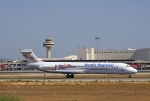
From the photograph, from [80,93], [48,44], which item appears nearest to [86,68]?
[80,93]

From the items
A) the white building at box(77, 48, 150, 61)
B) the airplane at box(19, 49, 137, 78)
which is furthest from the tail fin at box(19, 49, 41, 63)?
the white building at box(77, 48, 150, 61)

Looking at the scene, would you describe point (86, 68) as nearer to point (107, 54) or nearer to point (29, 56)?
point (29, 56)

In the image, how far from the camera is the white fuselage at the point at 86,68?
63750 mm

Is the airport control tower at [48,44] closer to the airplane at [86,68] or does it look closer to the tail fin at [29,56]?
the tail fin at [29,56]

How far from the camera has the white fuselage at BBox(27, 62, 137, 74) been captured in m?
63.8

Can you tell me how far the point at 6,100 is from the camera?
22.8 metres

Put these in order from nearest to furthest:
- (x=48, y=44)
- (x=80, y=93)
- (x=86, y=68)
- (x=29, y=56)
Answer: (x=80, y=93) → (x=86, y=68) → (x=29, y=56) → (x=48, y=44)

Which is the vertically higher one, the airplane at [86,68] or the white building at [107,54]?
the white building at [107,54]

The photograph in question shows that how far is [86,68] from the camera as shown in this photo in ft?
211

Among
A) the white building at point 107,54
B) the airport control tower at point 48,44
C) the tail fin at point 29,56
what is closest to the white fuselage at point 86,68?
the tail fin at point 29,56

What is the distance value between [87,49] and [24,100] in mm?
125100

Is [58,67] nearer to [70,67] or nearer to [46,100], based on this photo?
[70,67]

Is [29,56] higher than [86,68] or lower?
higher

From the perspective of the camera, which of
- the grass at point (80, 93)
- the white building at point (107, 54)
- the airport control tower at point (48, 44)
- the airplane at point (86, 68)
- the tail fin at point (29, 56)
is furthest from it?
the airport control tower at point (48, 44)
